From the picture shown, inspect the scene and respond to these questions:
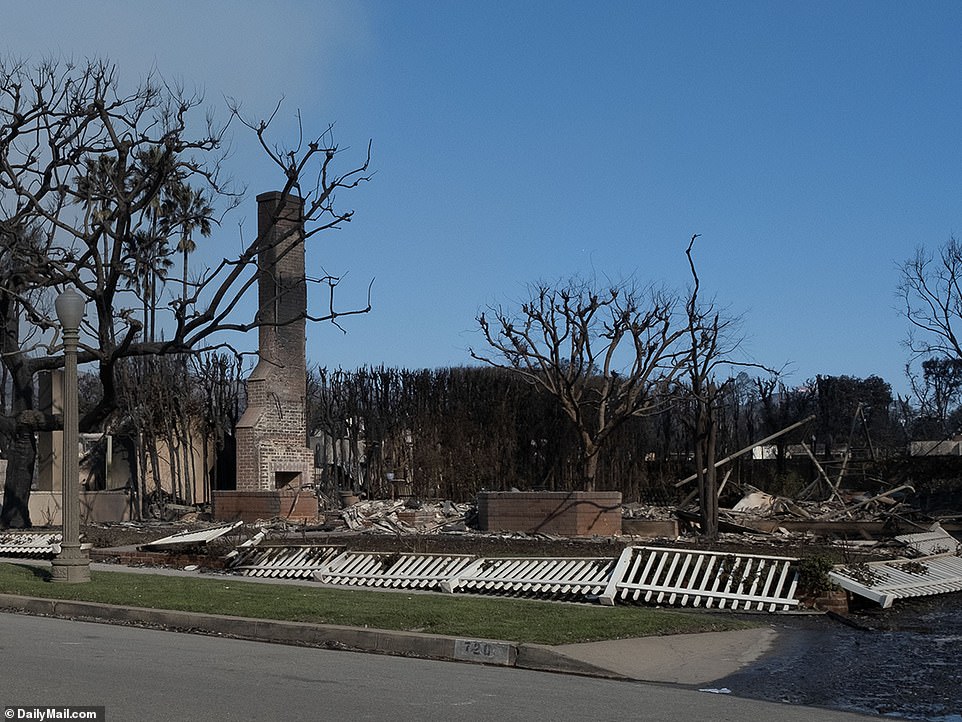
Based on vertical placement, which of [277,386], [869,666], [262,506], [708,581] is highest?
[277,386]

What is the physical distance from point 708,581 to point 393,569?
4.88 metres

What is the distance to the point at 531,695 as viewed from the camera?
8516 millimetres

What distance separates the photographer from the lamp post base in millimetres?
16328

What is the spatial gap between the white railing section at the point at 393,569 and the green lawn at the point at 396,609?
1.15 m

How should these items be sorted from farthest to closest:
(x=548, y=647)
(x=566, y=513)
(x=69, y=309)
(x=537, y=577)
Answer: (x=566, y=513)
(x=69, y=309)
(x=537, y=577)
(x=548, y=647)

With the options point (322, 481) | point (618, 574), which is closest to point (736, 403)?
point (322, 481)

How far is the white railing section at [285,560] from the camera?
18359 mm

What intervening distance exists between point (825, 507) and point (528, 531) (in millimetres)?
8060

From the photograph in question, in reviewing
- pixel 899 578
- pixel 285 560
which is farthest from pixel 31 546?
pixel 899 578

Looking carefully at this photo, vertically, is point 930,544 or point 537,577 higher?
point 930,544

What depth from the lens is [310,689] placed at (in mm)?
8492

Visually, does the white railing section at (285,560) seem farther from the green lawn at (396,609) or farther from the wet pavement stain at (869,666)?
the wet pavement stain at (869,666)

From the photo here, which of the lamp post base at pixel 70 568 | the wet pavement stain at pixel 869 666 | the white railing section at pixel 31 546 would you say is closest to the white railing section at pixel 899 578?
the wet pavement stain at pixel 869 666

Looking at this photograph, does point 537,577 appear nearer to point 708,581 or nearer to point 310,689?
point 708,581
